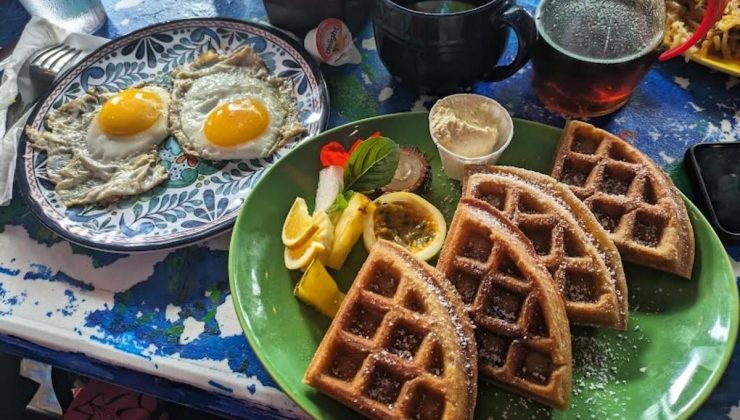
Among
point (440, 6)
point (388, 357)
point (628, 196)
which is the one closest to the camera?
point (388, 357)

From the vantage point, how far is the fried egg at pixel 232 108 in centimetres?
184

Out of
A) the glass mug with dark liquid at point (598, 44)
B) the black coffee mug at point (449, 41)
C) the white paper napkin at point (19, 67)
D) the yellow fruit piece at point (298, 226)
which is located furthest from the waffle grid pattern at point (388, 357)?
the white paper napkin at point (19, 67)

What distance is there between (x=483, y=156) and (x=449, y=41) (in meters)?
0.34

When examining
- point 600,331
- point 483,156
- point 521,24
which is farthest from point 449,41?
point 600,331

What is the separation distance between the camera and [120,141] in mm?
1919

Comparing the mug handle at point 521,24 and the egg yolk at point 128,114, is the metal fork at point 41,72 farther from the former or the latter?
the mug handle at point 521,24

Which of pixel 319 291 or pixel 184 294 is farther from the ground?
pixel 319 291

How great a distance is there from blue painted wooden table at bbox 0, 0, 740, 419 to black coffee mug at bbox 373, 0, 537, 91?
0.55 ft

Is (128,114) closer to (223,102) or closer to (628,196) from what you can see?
(223,102)

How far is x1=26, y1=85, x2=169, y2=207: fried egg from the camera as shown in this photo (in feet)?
5.76

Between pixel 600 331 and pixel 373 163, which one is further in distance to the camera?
pixel 373 163

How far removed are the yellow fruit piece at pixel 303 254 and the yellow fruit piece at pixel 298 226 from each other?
15mm

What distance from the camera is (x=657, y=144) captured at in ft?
5.73

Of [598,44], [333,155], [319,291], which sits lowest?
[319,291]
